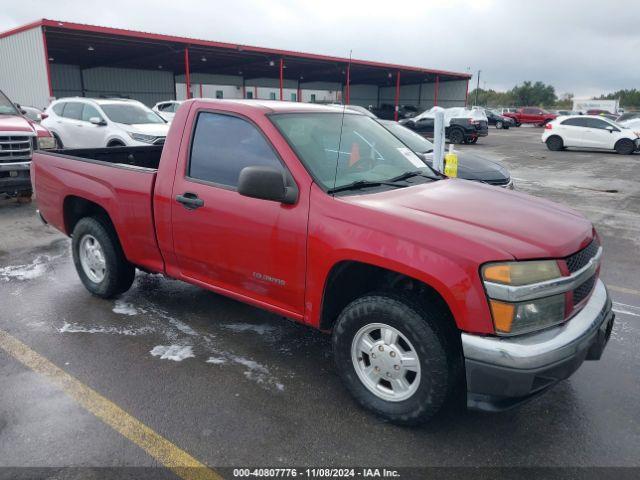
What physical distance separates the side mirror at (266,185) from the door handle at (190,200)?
631mm

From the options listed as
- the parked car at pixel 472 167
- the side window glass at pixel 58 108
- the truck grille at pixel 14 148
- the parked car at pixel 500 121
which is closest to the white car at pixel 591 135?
the parked car at pixel 472 167

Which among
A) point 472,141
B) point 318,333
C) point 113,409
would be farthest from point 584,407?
point 472,141

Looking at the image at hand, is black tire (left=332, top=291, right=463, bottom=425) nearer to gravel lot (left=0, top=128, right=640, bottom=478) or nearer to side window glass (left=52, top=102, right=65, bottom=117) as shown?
gravel lot (left=0, top=128, right=640, bottom=478)

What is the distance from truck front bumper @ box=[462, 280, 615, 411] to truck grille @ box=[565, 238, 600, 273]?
12.7 inches

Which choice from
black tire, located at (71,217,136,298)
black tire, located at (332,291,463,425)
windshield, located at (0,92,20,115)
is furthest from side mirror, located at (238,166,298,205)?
windshield, located at (0,92,20,115)

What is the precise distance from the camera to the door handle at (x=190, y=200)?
12.0 feet

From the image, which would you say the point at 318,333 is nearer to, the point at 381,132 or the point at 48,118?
the point at 381,132

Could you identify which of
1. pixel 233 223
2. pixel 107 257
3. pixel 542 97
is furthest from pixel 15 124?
pixel 542 97

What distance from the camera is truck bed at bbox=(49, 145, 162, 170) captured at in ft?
18.3

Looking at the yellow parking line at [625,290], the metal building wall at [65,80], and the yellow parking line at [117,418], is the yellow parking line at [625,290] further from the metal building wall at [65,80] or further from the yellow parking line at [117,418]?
the metal building wall at [65,80]

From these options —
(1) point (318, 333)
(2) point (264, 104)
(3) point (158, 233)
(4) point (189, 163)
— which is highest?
(2) point (264, 104)

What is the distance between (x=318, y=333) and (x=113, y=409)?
5.53 ft

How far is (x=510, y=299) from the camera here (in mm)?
2516

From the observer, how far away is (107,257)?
14.9 ft
